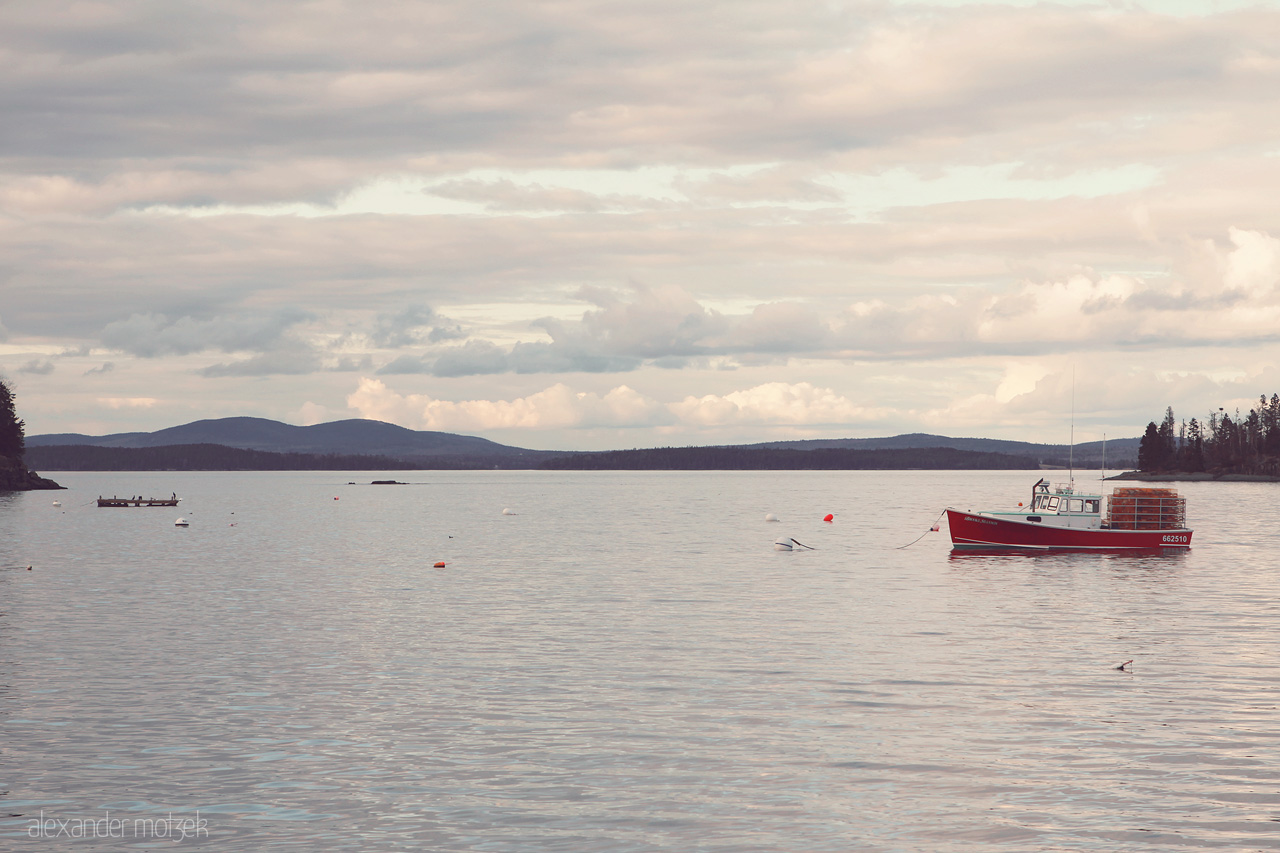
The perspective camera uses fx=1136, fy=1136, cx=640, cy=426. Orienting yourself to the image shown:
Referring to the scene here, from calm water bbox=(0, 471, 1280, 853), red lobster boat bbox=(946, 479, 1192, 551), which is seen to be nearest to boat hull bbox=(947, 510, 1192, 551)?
red lobster boat bbox=(946, 479, 1192, 551)

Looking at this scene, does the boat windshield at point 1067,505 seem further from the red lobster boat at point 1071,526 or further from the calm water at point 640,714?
the calm water at point 640,714

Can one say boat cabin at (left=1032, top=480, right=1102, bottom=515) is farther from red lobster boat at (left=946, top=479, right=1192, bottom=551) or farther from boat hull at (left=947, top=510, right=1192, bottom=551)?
boat hull at (left=947, top=510, right=1192, bottom=551)

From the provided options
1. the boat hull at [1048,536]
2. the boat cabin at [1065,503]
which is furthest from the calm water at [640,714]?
the boat cabin at [1065,503]

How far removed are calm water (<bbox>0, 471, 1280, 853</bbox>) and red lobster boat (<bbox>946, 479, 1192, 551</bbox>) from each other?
16554mm

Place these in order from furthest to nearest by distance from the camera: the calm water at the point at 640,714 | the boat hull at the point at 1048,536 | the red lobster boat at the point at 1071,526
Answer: the red lobster boat at the point at 1071,526
the boat hull at the point at 1048,536
the calm water at the point at 640,714

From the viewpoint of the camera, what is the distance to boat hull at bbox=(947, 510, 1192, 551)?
76062mm

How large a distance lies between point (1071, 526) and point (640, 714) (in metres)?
58.9

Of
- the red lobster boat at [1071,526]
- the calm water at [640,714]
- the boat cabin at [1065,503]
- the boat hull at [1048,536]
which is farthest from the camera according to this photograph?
the boat cabin at [1065,503]

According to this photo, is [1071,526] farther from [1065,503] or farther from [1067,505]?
[1065,503]

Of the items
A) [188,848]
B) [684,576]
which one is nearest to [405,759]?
[188,848]

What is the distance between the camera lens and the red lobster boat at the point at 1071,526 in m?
76.4

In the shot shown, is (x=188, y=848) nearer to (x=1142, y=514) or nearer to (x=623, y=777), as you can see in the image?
(x=623, y=777)

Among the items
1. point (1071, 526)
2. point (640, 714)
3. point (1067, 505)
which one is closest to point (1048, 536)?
point (1071, 526)

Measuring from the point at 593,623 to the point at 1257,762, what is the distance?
24357mm
